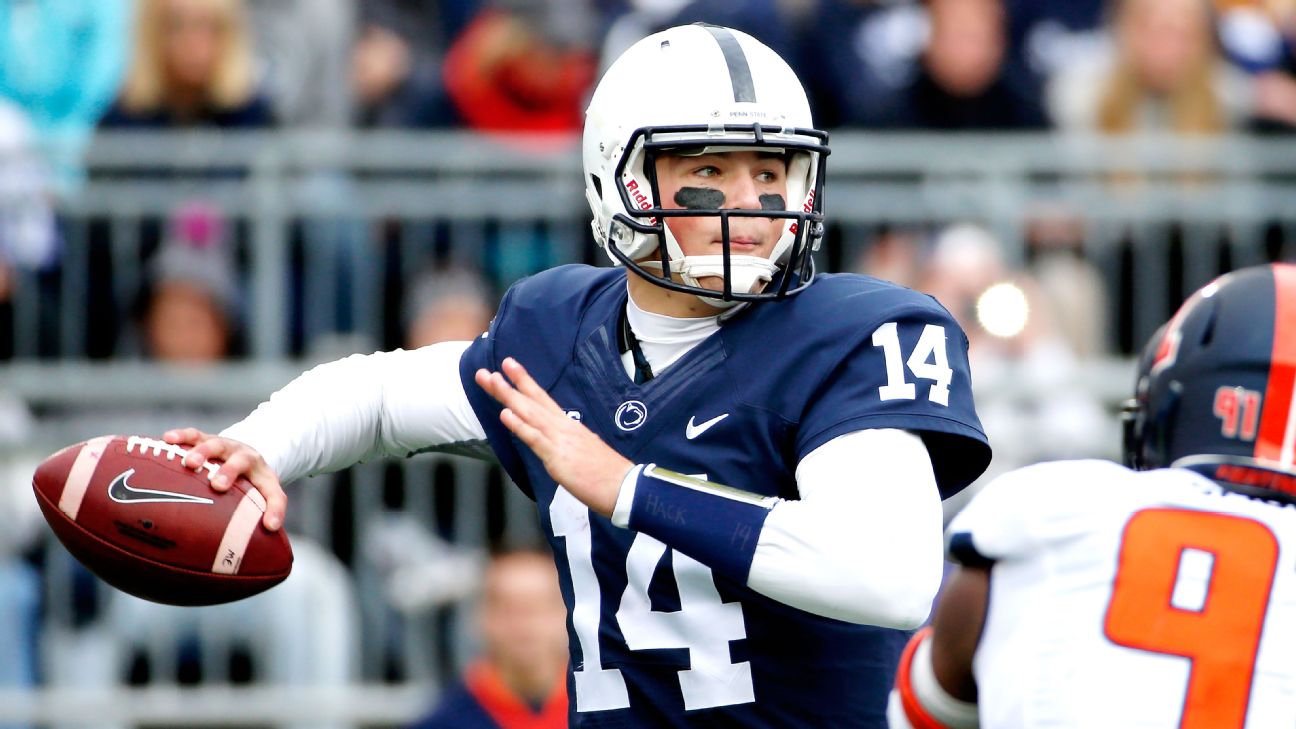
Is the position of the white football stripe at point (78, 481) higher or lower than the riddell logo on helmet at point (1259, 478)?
lower

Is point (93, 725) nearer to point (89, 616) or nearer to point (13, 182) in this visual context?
point (89, 616)

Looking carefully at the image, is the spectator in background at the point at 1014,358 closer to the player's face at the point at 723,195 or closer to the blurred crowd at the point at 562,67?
the blurred crowd at the point at 562,67

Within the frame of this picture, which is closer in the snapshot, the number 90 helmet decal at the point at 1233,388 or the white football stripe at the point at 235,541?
the number 90 helmet decal at the point at 1233,388

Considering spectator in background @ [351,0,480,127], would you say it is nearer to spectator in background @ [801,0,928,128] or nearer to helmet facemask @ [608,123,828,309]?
spectator in background @ [801,0,928,128]

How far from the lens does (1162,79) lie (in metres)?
7.50

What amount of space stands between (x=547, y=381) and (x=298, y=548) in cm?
305

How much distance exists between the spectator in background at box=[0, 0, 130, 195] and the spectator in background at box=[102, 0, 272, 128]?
14cm

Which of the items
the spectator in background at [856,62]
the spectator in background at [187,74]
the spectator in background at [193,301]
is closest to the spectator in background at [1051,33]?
the spectator in background at [856,62]

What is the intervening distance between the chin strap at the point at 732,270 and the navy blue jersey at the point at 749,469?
65 millimetres

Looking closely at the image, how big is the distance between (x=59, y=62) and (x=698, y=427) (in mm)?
4560

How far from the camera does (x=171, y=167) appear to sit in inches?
274

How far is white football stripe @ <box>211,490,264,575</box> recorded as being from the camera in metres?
3.61

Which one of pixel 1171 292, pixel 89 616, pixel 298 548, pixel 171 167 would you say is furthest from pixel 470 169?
pixel 1171 292

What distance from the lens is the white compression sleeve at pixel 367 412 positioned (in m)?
3.88
